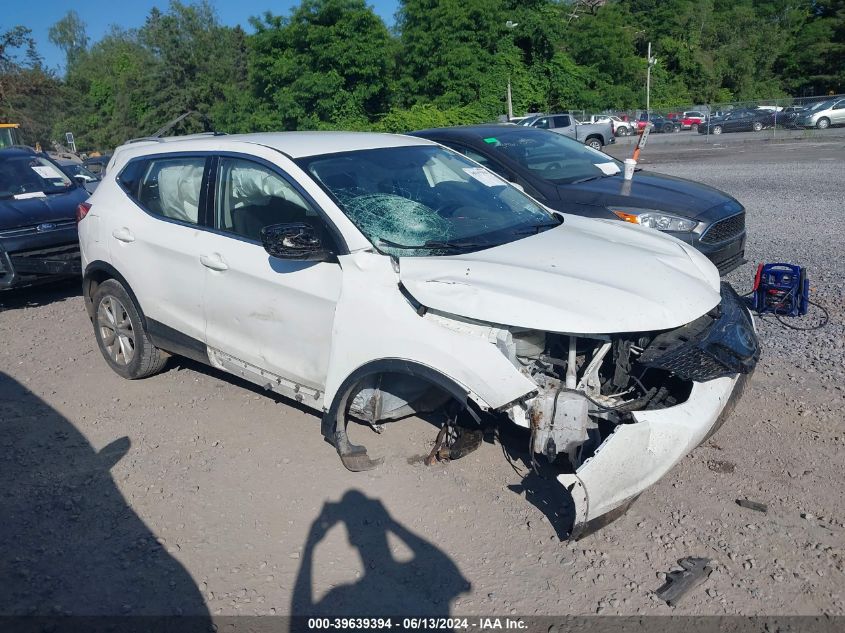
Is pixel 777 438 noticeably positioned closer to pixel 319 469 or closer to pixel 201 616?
pixel 319 469

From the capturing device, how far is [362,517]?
3746 mm

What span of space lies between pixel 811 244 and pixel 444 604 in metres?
7.46

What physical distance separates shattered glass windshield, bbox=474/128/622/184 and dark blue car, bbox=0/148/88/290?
4898 mm

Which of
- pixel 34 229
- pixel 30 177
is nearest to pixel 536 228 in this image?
pixel 34 229

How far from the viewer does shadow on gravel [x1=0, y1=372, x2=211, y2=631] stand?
317 centimetres

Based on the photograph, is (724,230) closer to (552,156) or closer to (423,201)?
(552,156)

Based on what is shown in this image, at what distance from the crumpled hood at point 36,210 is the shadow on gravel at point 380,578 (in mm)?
6154

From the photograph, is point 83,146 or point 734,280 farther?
point 83,146

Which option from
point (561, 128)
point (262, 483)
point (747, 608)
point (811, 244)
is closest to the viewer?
point (747, 608)

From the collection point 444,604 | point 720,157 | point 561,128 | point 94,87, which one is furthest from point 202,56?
point 444,604

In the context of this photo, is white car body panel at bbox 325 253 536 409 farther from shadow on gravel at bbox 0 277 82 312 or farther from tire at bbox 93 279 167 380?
shadow on gravel at bbox 0 277 82 312

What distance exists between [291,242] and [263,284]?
0.54m

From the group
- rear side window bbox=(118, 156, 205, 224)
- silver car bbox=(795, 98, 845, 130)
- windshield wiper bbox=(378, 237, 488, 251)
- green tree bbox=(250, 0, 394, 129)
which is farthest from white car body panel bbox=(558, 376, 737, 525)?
green tree bbox=(250, 0, 394, 129)

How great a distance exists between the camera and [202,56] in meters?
62.9
